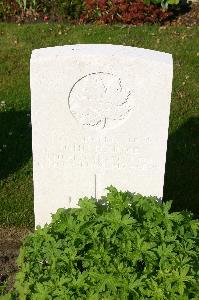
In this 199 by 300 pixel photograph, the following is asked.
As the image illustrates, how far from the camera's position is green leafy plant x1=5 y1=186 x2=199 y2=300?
3.29 m

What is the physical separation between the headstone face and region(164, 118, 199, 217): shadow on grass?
1.27 meters

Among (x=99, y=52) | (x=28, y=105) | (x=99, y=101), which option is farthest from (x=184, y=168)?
(x=99, y=52)

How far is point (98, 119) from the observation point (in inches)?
150

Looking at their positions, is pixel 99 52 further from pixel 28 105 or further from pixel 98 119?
pixel 28 105

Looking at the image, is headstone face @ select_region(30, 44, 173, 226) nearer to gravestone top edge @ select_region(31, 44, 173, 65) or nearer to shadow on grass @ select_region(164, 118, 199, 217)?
gravestone top edge @ select_region(31, 44, 173, 65)

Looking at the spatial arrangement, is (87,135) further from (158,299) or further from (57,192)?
(158,299)

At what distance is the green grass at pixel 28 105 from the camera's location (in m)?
5.41

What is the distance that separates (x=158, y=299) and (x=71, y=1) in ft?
23.3

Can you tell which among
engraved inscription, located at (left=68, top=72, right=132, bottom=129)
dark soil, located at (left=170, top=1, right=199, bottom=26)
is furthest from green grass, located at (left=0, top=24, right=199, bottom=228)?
engraved inscription, located at (left=68, top=72, right=132, bottom=129)

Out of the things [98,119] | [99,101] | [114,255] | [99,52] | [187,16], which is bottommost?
[114,255]

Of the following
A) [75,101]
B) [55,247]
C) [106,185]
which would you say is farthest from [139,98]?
[55,247]

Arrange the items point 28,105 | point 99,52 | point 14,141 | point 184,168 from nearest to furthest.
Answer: point 99,52 → point 184,168 → point 14,141 → point 28,105

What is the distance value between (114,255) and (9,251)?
1.60m

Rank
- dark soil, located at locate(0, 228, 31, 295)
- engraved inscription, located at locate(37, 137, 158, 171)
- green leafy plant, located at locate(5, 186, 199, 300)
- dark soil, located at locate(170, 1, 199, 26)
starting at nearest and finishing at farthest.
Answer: green leafy plant, located at locate(5, 186, 199, 300) → engraved inscription, located at locate(37, 137, 158, 171) → dark soil, located at locate(0, 228, 31, 295) → dark soil, located at locate(170, 1, 199, 26)
